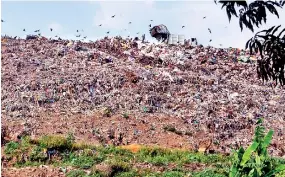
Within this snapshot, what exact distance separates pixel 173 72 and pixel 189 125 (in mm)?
4613

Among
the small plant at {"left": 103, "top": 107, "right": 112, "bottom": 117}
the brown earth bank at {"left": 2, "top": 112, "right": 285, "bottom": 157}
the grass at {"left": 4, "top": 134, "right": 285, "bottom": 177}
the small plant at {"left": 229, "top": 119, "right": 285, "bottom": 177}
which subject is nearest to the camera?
the small plant at {"left": 229, "top": 119, "right": 285, "bottom": 177}

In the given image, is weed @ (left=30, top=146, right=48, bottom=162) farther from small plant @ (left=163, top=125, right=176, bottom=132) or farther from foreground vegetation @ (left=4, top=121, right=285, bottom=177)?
small plant @ (left=163, top=125, right=176, bottom=132)

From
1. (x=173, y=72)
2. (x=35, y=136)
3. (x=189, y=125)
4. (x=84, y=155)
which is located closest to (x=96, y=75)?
(x=173, y=72)

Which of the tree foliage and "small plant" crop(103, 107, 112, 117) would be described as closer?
the tree foliage

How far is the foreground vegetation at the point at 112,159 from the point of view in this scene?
8.84 m

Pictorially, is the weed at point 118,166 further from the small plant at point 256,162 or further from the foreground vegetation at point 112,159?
the small plant at point 256,162

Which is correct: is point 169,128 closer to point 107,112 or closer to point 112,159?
point 107,112

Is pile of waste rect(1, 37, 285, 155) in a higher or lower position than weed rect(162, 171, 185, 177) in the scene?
higher

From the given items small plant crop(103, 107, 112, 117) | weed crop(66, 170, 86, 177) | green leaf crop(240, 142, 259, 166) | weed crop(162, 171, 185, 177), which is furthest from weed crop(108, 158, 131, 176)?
small plant crop(103, 107, 112, 117)

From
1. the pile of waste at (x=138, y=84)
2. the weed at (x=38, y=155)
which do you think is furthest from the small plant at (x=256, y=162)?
the pile of waste at (x=138, y=84)

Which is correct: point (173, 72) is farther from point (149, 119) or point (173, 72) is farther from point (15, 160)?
point (15, 160)

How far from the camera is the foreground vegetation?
8844mm

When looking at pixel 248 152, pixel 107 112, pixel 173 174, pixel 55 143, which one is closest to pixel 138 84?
pixel 107 112

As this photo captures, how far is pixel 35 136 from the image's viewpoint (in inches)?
454
